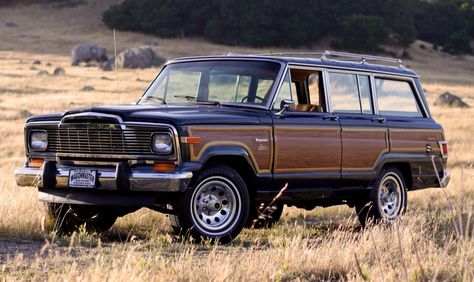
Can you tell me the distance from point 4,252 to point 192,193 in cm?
169

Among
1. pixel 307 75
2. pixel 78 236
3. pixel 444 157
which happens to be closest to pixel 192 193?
pixel 78 236

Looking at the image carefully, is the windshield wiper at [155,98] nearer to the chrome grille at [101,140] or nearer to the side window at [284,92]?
the side window at [284,92]

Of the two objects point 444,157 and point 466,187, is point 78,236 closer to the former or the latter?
point 444,157

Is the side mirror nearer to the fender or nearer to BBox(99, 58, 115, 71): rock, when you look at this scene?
the fender

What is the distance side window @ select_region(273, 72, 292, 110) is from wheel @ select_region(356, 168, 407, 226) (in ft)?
5.59

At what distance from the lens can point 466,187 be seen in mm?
15789

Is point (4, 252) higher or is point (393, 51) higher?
point (393, 51)

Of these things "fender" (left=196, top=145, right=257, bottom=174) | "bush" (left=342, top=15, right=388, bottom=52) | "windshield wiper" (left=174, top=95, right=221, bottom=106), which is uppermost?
"bush" (left=342, top=15, right=388, bottom=52)

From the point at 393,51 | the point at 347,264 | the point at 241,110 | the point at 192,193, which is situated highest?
the point at 393,51

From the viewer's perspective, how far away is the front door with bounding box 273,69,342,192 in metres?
9.73

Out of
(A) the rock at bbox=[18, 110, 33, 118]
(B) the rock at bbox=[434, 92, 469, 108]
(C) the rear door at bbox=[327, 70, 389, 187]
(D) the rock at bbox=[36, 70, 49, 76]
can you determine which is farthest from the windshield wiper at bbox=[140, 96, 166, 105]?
(D) the rock at bbox=[36, 70, 49, 76]

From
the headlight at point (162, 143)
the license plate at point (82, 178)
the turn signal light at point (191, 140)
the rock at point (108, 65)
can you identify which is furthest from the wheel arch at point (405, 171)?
the rock at point (108, 65)

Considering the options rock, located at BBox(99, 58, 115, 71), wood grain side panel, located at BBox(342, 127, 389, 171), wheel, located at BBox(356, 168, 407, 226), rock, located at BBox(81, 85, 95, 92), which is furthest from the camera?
rock, located at BBox(99, 58, 115, 71)

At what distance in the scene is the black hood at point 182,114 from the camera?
8789mm
